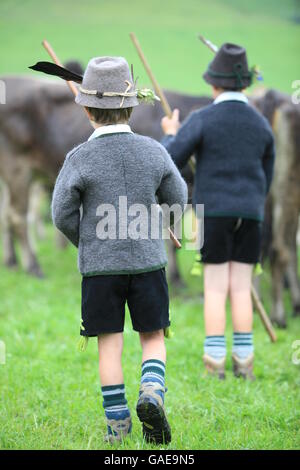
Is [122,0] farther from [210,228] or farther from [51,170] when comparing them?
[210,228]

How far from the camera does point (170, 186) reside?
325cm

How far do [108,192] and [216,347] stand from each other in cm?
166

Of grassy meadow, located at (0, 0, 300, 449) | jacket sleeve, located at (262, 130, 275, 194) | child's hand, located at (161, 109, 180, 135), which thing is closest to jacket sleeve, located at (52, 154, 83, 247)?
grassy meadow, located at (0, 0, 300, 449)

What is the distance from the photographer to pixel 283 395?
13.3ft

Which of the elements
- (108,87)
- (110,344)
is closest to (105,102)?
(108,87)

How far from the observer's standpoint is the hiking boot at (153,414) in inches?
116

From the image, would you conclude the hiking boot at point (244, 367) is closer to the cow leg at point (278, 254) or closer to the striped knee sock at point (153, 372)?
the striped knee sock at point (153, 372)

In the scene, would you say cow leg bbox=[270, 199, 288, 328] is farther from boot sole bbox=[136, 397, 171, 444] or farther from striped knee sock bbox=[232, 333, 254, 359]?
boot sole bbox=[136, 397, 171, 444]

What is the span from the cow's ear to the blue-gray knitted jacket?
112 centimetres

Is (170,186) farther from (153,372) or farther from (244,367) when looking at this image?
(244,367)

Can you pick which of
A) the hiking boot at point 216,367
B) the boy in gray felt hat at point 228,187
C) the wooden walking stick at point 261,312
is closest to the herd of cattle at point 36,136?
the wooden walking stick at point 261,312

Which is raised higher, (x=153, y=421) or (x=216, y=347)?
(x=153, y=421)

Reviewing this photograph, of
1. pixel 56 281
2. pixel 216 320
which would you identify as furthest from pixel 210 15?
pixel 216 320

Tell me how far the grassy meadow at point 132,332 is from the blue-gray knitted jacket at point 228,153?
1.08m
